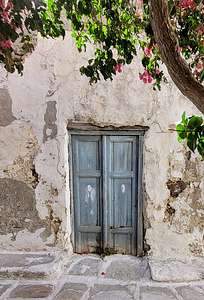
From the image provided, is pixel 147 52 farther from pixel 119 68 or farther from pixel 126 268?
pixel 126 268

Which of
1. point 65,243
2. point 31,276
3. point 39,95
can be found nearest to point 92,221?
point 65,243

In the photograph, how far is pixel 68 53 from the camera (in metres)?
3.32

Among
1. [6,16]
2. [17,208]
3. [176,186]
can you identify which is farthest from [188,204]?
[6,16]

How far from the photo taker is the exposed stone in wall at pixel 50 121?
3389 millimetres

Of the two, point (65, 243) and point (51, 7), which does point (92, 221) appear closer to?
point (65, 243)

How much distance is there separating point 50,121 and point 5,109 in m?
0.47

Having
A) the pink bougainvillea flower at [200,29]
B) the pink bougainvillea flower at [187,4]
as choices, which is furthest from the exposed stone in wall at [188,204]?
the pink bougainvillea flower at [187,4]

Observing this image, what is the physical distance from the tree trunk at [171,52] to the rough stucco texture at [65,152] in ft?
6.12

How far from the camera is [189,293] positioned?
116 inches

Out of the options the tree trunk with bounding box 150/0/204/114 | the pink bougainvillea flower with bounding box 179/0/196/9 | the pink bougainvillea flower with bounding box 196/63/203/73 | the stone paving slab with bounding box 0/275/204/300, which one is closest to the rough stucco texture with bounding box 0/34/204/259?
the pink bougainvillea flower with bounding box 196/63/203/73

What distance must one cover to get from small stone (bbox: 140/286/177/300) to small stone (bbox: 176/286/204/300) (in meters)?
0.09

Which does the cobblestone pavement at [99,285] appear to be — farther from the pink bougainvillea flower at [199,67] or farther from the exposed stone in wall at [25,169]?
the pink bougainvillea flower at [199,67]

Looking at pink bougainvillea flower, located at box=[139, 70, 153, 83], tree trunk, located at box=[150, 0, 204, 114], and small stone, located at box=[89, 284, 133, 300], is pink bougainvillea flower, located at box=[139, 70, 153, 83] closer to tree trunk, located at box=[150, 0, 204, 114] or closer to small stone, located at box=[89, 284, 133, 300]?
tree trunk, located at box=[150, 0, 204, 114]

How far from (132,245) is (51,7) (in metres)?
2.49
